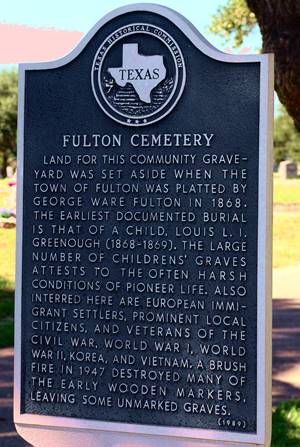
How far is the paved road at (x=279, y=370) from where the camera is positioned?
653cm

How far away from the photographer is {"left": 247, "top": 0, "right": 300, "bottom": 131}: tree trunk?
675 centimetres

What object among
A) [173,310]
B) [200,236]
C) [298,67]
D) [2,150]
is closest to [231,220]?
[200,236]

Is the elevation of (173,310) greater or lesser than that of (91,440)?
greater

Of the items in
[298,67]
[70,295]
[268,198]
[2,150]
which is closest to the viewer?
[268,198]

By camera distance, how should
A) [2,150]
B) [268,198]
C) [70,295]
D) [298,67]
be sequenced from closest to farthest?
[268,198] < [70,295] < [298,67] < [2,150]

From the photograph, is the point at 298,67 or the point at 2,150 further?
the point at 2,150

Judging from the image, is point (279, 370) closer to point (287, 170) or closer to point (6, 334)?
point (6, 334)

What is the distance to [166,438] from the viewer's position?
4434mm

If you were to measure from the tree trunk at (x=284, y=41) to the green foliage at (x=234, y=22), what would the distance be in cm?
832

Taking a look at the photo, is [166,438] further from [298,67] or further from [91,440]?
[298,67]

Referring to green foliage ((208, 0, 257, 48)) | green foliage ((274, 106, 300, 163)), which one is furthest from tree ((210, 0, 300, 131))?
green foliage ((274, 106, 300, 163))

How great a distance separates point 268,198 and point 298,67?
2712 mm

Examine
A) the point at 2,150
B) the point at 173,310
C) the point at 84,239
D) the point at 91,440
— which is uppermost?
the point at 2,150

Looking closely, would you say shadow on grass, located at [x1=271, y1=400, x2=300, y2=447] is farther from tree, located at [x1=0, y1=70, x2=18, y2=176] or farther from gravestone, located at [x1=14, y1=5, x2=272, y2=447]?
tree, located at [x1=0, y1=70, x2=18, y2=176]
